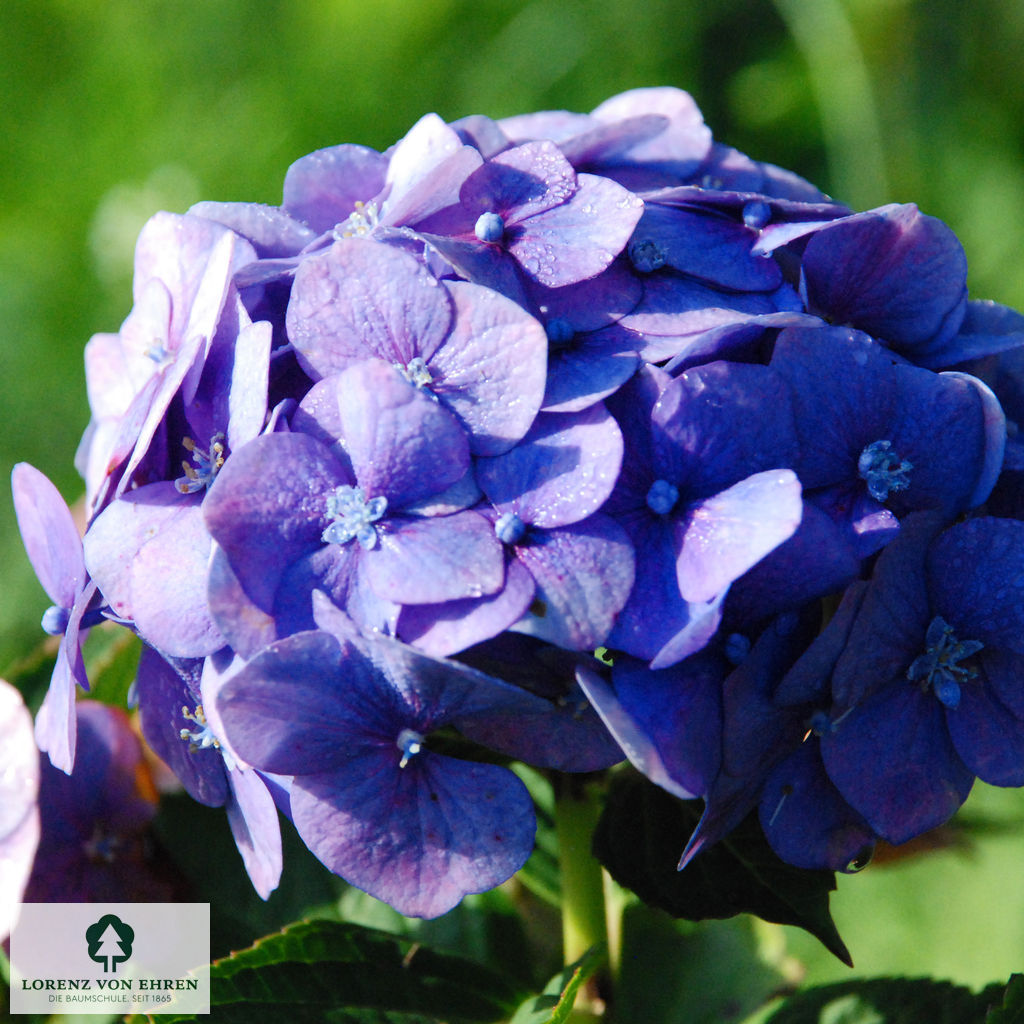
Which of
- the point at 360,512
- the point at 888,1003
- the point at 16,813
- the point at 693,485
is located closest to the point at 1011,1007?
the point at 888,1003

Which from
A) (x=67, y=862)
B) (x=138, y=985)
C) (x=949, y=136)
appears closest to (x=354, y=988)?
(x=138, y=985)

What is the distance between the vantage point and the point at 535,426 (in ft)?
2.05

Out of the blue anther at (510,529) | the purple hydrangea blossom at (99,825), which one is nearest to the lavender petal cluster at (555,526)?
the blue anther at (510,529)

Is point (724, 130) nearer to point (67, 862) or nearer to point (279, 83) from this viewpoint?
point (279, 83)

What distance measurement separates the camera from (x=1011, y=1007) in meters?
0.72

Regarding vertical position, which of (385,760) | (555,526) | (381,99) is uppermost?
(381,99)

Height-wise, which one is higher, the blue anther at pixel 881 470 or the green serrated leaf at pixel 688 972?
the blue anther at pixel 881 470

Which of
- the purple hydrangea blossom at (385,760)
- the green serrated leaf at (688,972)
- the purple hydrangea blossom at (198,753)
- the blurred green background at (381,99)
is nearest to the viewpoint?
the purple hydrangea blossom at (385,760)

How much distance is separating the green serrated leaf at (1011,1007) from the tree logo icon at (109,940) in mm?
624

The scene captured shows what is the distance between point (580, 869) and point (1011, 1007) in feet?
1.00

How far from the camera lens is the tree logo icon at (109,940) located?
2.80ft

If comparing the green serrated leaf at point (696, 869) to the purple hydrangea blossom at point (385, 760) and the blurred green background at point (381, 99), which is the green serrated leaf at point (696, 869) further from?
the blurred green background at point (381, 99)

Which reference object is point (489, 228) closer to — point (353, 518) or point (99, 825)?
point (353, 518)

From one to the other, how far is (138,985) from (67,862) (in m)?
0.14
